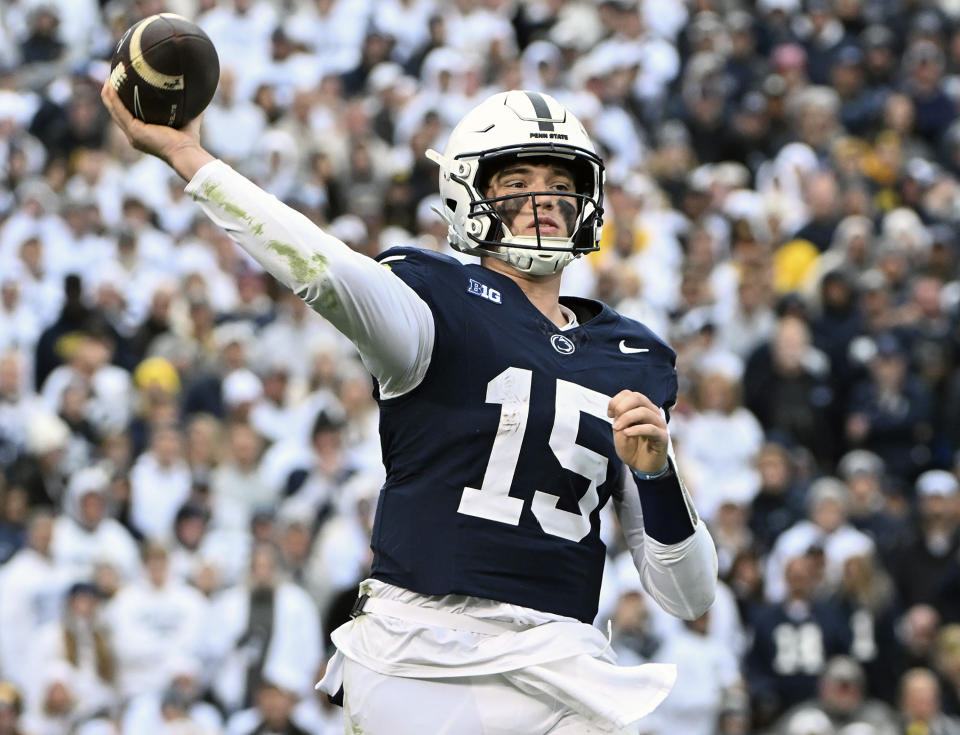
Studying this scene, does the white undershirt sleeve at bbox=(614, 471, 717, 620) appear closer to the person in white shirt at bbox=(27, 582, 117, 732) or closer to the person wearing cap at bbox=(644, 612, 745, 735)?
the person wearing cap at bbox=(644, 612, 745, 735)

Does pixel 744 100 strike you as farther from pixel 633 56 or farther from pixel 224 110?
pixel 224 110

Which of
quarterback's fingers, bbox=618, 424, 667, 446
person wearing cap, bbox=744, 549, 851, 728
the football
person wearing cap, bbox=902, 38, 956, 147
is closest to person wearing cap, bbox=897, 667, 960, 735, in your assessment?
person wearing cap, bbox=744, 549, 851, 728

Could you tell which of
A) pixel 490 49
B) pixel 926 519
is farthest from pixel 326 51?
pixel 926 519

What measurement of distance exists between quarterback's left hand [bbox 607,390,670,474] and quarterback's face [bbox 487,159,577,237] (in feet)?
1.76

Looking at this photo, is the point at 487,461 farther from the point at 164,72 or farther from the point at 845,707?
the point at 845,707

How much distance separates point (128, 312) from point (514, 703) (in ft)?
27.6

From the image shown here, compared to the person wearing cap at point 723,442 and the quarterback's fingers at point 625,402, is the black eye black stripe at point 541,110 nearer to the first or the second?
the quarterback's fingers at point 625,402

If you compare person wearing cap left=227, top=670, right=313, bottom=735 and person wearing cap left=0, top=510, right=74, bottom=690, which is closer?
person wearing cap left=227, top=670, right=313, bottom=735

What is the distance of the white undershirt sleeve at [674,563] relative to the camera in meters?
4.17

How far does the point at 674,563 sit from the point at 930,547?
6.90 meters

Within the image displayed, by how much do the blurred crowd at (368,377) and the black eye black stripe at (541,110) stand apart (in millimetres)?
5512

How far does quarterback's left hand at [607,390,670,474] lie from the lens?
3713 millimetres

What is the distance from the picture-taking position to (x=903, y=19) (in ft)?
53.3

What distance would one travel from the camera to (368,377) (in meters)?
11.2
